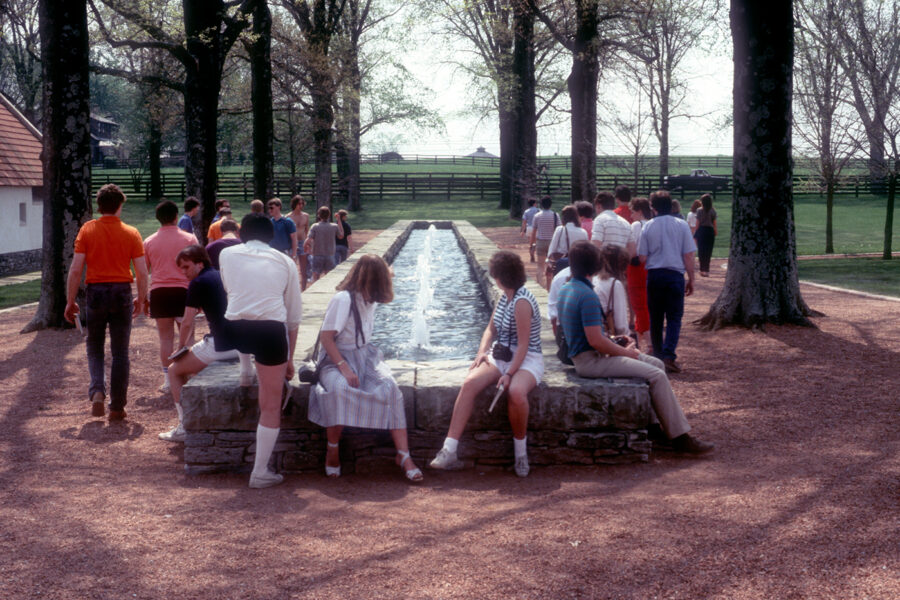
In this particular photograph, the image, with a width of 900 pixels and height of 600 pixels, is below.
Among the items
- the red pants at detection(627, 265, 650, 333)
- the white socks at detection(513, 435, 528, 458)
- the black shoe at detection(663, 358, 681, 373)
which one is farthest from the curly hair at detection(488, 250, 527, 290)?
the red pants at detection(627, 265, 650, 333)

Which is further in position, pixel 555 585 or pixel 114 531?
pixel 114 531

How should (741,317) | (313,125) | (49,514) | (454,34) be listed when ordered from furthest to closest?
(454,34) → (313,125) → (741,317) → (49,514)

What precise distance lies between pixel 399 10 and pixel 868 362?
33584mm

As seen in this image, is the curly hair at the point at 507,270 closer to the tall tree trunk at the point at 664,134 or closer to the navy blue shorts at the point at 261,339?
the navy blue shorts at the point at 261,339

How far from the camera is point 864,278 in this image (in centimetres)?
1867

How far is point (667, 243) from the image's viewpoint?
919 centimetres

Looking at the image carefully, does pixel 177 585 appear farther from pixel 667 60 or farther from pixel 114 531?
pixel 667 60

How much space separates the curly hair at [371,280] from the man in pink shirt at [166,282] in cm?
256

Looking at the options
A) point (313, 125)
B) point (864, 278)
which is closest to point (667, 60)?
point (313, 125)

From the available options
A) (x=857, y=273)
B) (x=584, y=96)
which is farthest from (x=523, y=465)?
(x=857, y=273)

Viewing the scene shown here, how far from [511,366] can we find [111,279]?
3629mm

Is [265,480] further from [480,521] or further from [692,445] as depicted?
[692,445]

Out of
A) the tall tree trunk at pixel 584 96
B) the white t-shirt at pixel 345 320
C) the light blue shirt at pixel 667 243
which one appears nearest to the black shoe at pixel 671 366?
the light blue shirt at pixel 667 243

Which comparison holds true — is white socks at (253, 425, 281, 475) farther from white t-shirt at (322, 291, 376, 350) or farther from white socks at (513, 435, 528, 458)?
white socks at (513, 435, 528, 458)
